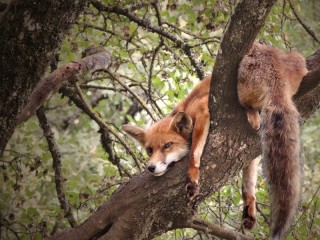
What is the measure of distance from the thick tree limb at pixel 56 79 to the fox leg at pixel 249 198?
1975mm

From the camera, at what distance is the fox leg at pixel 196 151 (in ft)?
12.3

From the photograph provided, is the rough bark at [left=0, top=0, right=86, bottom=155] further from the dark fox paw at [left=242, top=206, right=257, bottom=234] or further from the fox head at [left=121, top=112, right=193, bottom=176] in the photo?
the dark fox paw at [left=242, top=206, right=257, bottom=234]

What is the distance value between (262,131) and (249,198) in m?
1.44

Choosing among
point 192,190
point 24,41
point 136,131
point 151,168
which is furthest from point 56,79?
point 192,190

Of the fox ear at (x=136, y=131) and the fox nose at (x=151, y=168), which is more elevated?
the fox ear at (x=136, y=131)

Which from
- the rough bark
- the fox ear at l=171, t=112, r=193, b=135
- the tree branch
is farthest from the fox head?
the rough bark

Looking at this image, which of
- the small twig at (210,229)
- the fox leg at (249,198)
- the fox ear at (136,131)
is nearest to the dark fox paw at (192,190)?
the small twig at (210,229)

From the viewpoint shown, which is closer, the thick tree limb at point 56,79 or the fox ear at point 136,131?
the thick tree limb at point 56,79

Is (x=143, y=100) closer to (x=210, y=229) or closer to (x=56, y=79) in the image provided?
(x=56, y=79)

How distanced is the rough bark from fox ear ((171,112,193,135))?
168 centimetres

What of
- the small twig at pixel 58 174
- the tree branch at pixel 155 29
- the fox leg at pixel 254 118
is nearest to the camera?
the fox leg at pixel 254 118

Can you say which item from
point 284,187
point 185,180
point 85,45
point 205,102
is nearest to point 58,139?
point 85,45

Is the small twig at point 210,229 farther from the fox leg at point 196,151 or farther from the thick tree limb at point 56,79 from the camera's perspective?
the thick tree limb at point 56,79

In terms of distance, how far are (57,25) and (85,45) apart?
271 cm
